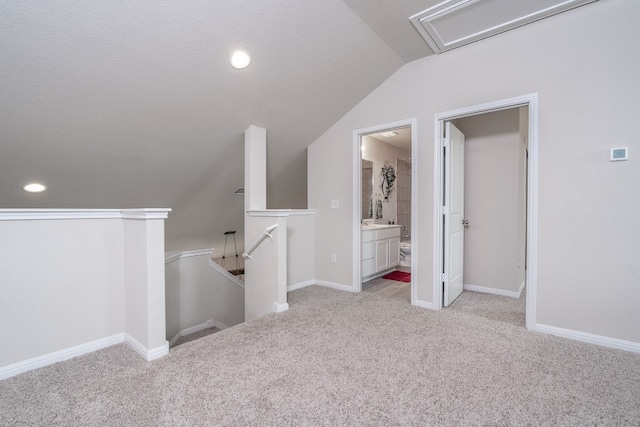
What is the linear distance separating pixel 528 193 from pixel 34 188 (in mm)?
4411

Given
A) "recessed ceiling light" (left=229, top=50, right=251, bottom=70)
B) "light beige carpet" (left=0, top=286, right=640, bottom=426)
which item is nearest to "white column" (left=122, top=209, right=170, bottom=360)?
"light beige carpet" (left=0, top=286, right=640, bottom=426)

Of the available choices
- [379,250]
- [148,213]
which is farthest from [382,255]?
[148,213]

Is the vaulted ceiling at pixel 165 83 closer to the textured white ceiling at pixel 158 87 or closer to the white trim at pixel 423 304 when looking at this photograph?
the textured white ceiling at pixel 158 87

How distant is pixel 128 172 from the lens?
10.3ft

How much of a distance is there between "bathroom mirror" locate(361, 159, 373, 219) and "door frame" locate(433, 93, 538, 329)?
81.1 inches

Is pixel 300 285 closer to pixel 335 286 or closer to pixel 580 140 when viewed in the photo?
pixel 335 286

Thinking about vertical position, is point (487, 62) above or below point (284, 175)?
above

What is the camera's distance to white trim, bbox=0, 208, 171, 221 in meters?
1.85

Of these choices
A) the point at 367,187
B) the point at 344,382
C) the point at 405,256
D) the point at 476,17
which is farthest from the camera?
the point at 405,256

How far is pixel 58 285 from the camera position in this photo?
2.01 m

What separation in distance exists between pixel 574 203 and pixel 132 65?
3440mm

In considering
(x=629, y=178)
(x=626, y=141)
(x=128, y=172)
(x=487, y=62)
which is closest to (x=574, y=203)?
(x=629, y=178)

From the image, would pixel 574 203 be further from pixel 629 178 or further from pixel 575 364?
pixel 575 364

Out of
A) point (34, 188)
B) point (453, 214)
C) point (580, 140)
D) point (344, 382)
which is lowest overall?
point (344, 382)
